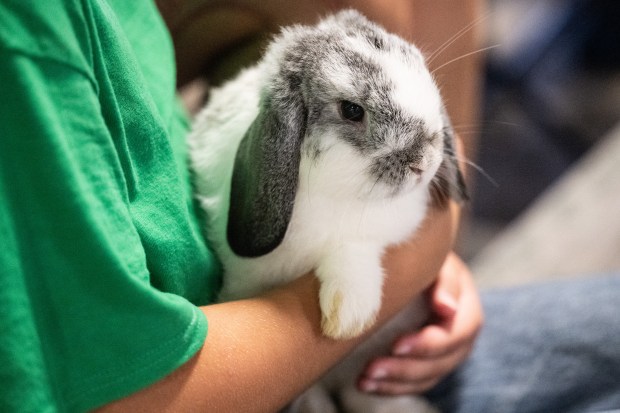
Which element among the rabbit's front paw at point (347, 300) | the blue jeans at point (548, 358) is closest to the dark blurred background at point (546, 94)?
the blue jeans at point (548, 358)

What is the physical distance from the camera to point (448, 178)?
83cm

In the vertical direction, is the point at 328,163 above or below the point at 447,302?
above

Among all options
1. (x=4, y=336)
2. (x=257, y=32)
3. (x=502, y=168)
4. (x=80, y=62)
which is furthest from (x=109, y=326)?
(x=502, y=168)

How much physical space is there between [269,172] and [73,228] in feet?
0.81

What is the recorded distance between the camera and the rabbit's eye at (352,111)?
2.20 ft

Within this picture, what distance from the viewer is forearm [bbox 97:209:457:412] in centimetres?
57

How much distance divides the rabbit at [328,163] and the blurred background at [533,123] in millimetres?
236

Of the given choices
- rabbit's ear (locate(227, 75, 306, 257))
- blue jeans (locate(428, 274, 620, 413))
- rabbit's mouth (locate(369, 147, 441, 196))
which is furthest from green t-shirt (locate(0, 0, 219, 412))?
blue jeans (locate(428, 274, 620, 413))

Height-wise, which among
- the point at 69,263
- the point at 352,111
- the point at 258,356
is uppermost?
the point at 352,111

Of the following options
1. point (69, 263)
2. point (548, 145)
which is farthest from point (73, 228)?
point (548, 145)

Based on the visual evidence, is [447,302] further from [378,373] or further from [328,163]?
[328,163]

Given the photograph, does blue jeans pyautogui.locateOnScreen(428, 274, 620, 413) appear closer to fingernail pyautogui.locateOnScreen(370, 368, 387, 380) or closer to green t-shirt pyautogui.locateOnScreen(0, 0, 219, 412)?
fingernail pyautogui.locateOnScreen(370, 368, 387, 380)

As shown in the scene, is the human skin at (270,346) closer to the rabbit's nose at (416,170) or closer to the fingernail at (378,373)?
the fingernail at (378,373)

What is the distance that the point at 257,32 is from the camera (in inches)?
35.5
